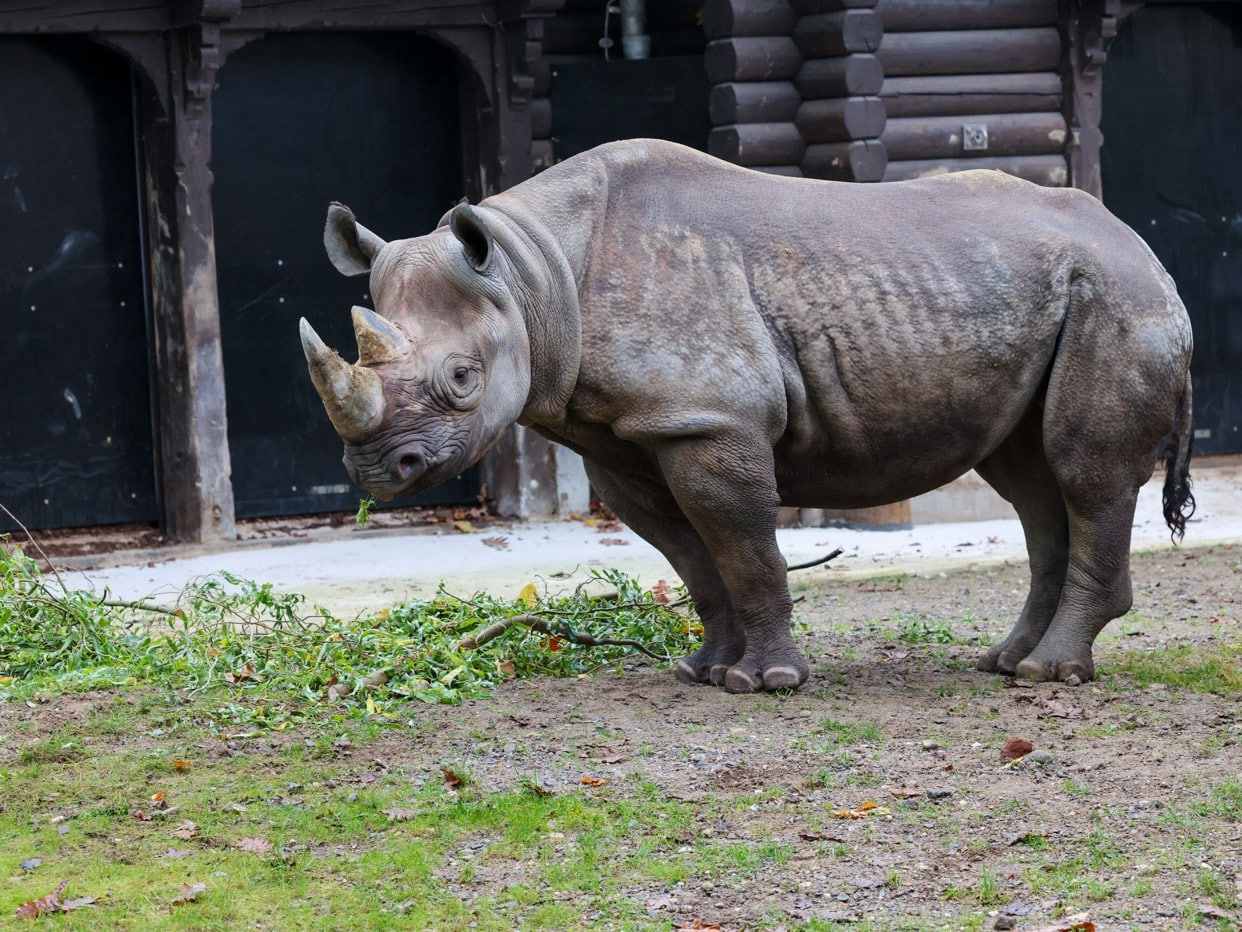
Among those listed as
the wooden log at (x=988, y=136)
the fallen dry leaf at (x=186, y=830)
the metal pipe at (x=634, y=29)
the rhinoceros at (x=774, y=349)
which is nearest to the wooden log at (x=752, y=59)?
the wooden log at (x=988, y=136)

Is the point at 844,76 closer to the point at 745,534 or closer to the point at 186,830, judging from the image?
the point at 745,534

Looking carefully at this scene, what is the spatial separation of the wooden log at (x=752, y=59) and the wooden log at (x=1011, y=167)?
822mm

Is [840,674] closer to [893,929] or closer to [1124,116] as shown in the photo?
[893,929]

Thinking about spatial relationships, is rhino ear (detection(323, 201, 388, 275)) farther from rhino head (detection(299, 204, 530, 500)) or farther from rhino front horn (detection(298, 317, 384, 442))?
rhino front horn (detection(298, 317, 384, 442))

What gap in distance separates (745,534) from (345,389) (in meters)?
1.50

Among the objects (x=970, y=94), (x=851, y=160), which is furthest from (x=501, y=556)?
(x=970, y=94)

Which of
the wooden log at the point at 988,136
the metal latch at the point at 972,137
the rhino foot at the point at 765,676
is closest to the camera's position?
the rhino foot at the point at 765,676

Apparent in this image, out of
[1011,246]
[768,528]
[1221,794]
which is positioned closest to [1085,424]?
[1011,246]

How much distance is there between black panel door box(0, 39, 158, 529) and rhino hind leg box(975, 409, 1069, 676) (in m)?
5.58

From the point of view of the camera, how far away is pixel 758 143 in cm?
1062

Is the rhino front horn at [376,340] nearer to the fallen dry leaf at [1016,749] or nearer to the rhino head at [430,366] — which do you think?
the rhino head at [430,366]

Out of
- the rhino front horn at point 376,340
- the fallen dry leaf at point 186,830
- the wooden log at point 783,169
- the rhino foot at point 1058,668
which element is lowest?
the rhino foot at point 1058,668

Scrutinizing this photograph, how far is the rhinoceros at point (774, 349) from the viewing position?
6.11m

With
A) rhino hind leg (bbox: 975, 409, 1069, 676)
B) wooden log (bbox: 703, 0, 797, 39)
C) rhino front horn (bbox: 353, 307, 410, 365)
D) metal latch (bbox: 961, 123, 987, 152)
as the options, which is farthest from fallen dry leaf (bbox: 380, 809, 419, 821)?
metal latch (bbox: 961, 123, 987, 152)
